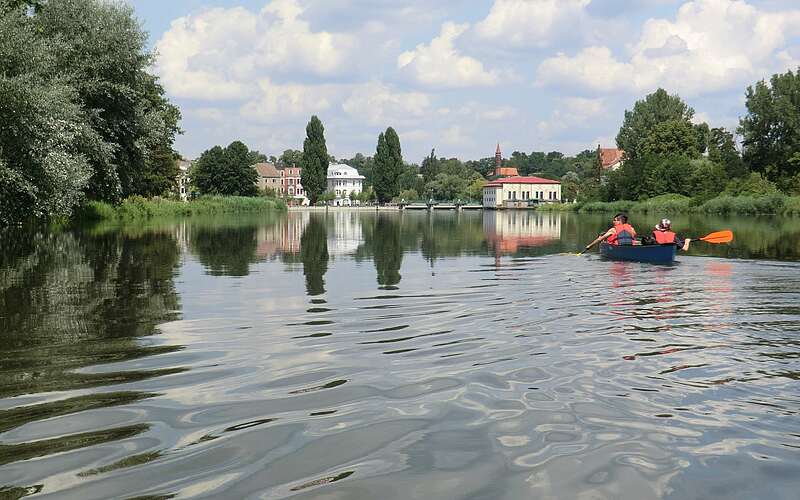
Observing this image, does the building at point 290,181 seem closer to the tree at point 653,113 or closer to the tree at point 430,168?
the tree at point 430,168

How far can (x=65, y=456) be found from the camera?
200 inches

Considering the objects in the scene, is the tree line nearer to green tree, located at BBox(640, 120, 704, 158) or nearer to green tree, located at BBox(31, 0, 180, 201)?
green tree, located at BBox(31, 0, 180, 201)

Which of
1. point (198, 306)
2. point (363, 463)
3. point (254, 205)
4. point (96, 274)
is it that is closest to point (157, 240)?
point (96, 274)

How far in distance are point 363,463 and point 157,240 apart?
2838 cm

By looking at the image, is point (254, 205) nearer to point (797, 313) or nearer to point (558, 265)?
point (558, 265)

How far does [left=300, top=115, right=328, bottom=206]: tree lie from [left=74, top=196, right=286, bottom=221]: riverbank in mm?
19850

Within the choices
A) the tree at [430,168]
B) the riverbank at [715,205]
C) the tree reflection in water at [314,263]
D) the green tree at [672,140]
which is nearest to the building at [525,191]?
the tree at [430,168]

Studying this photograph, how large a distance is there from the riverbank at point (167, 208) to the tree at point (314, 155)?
1985 cm

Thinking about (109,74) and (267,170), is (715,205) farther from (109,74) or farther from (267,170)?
(267,170)

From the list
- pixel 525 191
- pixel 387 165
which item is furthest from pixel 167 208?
pixel 525 191

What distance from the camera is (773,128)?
90.9 meters

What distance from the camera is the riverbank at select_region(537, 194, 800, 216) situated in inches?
2836

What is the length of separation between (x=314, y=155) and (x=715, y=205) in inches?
2865

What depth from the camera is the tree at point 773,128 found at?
285 feet
